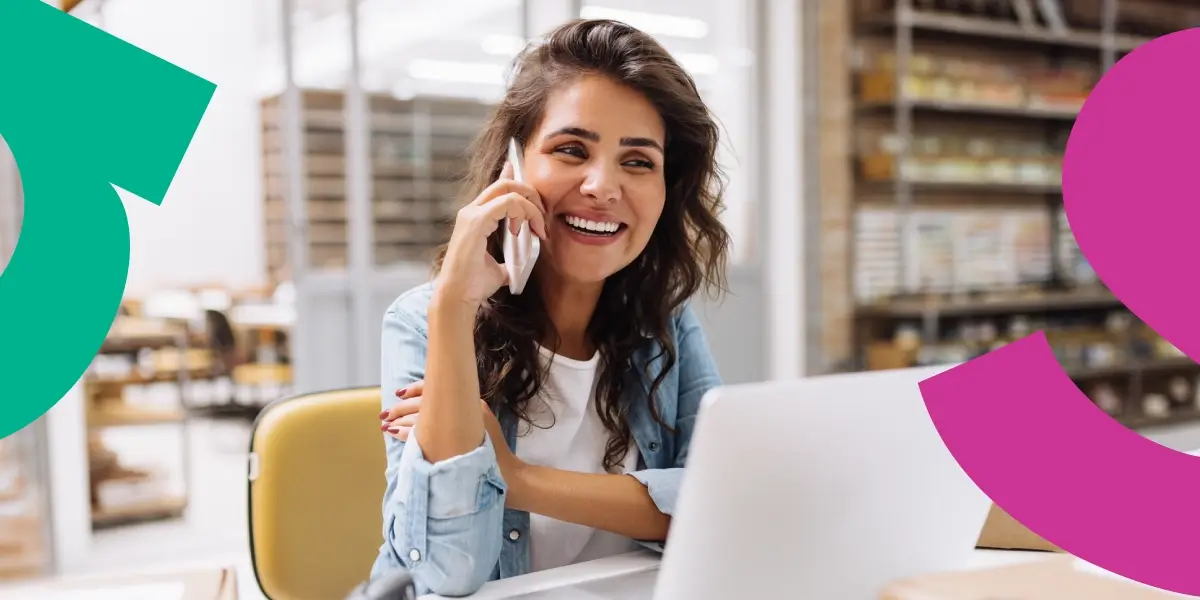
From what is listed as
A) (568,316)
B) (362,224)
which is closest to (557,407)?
(568,316)

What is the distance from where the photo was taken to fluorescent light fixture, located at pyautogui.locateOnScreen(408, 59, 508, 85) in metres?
3.73

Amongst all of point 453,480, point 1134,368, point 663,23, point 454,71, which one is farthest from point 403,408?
point 1134,368

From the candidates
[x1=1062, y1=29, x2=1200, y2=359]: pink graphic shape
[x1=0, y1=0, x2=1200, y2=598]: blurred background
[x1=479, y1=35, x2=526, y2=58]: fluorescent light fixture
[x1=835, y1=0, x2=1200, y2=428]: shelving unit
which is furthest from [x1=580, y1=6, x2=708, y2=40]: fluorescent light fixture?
[x1=1062, y1=29, x2=1200, y2=359]: pink graphic shape

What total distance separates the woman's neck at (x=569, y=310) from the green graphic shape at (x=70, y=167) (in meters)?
0.89

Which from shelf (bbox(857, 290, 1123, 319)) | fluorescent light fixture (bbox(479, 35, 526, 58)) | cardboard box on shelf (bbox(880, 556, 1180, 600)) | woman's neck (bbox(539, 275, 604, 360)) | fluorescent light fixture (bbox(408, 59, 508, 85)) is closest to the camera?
cardboard box on shelf (bbox(880, 556, 1180, 600))

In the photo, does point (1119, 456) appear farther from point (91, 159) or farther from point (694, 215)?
point (91, 159)

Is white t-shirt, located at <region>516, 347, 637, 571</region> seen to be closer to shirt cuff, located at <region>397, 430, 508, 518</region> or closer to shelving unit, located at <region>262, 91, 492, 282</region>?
shirt cuff, located at <region>397, 430, 508, 518</region>

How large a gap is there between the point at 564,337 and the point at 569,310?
0.04m

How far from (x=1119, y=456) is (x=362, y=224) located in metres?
3.00

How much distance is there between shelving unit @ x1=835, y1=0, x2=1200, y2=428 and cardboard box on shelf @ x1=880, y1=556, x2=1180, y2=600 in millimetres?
3762

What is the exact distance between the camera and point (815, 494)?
78 cm

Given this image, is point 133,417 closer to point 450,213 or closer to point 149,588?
point 450,213

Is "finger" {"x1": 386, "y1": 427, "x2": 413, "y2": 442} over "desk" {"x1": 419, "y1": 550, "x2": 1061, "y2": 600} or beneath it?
over

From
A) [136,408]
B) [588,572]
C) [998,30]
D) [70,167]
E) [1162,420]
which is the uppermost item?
[998,30]
